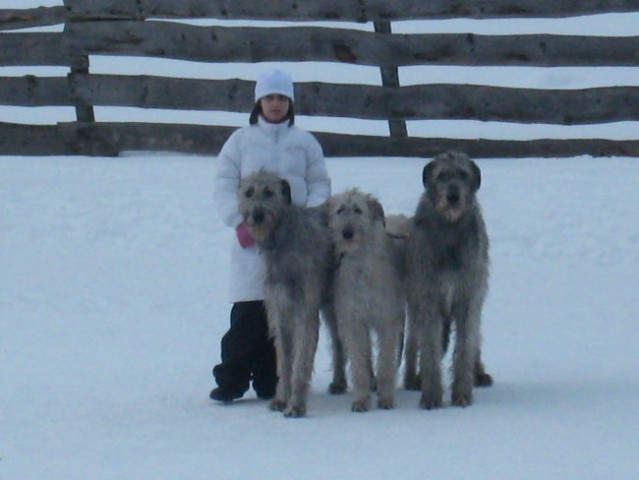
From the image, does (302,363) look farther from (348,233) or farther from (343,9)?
(343,9)

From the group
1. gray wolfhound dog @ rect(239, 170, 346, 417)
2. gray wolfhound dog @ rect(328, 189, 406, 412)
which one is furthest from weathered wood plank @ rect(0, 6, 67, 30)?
gray wolfhound dog @ rect(328, 189, 406, 412)

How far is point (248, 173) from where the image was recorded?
7.53 metres

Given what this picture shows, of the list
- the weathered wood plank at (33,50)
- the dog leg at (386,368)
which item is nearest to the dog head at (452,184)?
the dog leg at (386,368)

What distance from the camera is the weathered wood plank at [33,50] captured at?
13.3 metres

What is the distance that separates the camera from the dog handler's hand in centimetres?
734

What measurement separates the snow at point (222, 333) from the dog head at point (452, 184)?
107cm

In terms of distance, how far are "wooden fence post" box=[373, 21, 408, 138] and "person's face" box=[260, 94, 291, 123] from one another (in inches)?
220

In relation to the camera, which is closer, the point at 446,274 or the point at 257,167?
the point at 446,274

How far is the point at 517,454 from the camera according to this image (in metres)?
6.05

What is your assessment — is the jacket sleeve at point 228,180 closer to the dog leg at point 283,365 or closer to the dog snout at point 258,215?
the dog snout at point 258,215

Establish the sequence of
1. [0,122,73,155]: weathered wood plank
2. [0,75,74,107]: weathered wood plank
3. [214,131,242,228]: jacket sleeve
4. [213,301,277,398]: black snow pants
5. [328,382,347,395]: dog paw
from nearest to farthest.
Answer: [214,131,242,228]: jacket sleeve
[213,301,277,398]: black snow pants
[328,382,347,395]: dog paw
[0,75,74,107]: weathered wood plank
[0,122,73,155]: weathered wood plank

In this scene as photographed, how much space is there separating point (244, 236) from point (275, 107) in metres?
0.76

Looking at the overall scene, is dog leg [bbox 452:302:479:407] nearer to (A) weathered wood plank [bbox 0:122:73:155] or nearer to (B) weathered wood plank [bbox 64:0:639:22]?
(B) weathered wood plank [bbox 64:0:639:22]

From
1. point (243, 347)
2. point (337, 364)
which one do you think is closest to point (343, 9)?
point (337, 364)
